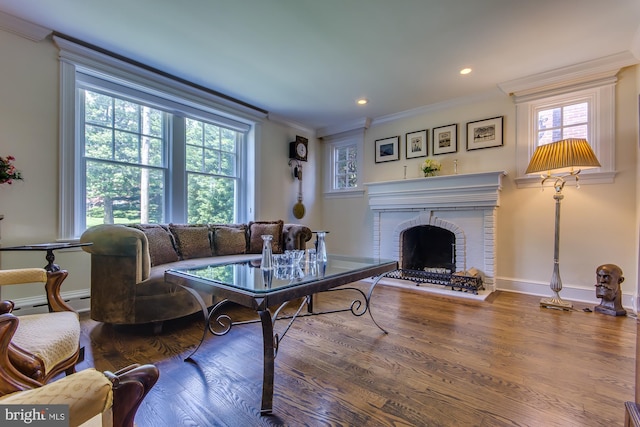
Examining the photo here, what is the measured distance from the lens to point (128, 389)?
1.88 ft

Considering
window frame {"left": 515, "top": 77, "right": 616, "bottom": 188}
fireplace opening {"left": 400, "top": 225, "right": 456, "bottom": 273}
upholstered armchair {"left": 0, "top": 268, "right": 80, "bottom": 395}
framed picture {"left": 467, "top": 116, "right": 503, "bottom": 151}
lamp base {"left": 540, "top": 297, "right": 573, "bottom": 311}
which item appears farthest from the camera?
fireplace opening {"left": 400, "top": 225, "right": 456, "bottom": 273}

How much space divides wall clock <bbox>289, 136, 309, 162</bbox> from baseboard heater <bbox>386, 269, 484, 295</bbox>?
7.92ft

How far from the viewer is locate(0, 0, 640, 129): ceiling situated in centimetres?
216

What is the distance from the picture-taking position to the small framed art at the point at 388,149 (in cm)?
438

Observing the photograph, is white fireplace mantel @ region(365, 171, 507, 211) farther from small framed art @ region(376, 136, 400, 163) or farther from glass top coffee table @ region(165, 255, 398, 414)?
glass top coffee table @ region(165, 255, 398, 414)

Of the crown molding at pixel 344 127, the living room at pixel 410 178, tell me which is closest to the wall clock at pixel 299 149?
the living room at pixel 410 178

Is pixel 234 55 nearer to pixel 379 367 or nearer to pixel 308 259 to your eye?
pixel 308 259

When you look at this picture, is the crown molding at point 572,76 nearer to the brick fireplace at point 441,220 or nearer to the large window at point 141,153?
the brick fireplace at point 441,220

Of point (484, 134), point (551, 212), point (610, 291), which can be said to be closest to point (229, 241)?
point (484, 134)

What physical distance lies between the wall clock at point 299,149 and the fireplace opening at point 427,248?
2.10 metres

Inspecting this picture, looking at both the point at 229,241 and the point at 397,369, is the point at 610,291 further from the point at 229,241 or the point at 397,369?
the point at 229,241

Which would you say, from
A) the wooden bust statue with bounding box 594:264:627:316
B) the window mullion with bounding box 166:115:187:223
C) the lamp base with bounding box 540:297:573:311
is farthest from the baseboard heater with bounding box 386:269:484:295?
the window mullion with bounding box 166:115:187:223

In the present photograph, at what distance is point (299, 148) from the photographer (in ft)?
15.6

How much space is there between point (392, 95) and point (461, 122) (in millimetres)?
1023
